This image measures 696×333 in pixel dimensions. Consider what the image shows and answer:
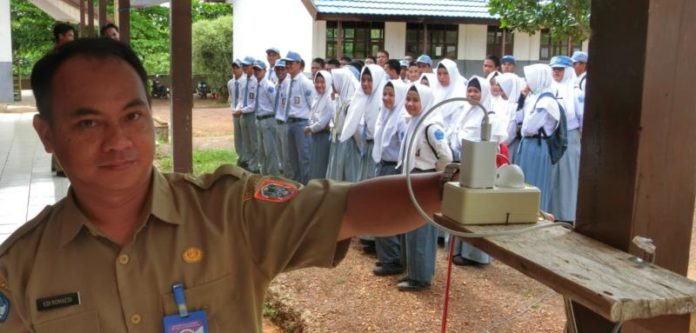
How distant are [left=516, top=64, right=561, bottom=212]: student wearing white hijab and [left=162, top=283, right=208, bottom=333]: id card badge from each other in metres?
4.82

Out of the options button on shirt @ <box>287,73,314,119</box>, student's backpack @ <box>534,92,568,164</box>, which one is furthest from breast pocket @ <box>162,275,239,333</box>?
button on shirt @ <box>287,73,314,119</box>

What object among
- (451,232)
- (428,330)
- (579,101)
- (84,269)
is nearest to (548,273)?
(451,232)

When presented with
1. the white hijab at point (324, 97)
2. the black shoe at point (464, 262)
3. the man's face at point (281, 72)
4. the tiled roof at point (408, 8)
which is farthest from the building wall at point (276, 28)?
the black shoe at point (464, 262)

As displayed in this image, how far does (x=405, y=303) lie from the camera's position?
176 inches

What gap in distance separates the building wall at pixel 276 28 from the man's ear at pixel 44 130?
1505cm

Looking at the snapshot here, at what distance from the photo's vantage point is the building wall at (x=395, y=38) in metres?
17.5

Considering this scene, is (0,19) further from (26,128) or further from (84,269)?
(84,269)

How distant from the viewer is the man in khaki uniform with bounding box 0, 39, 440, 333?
1.34 metres

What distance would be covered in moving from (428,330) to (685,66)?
3.03 m

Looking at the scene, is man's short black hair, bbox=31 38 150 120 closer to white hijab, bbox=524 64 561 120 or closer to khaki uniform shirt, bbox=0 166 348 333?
khaki uniform shirt, bbox=0 166 348 333

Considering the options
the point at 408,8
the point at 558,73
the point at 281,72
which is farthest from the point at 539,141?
the point at 408,8

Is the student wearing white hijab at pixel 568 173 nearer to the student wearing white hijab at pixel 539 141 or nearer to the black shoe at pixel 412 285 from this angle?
the student wearing white hijab at pixel 539 141

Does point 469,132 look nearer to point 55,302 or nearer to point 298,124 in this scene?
point 298,124

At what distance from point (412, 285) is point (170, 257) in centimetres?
354
